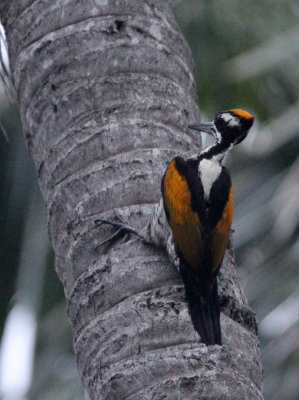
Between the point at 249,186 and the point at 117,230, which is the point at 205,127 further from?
the point at 249,186

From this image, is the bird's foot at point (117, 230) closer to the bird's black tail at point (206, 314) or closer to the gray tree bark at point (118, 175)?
the gray tree bark at point (118, 175)

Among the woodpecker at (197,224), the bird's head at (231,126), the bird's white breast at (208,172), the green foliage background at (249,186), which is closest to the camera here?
the woodpecker at (197,224)

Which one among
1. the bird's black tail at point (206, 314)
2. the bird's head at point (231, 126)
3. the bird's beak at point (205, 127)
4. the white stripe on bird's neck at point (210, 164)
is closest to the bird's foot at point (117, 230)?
the bird's black tail at point (206, 314)

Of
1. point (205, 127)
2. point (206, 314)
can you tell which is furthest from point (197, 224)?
point (206, 314)

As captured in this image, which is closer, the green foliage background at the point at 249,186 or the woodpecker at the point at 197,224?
the woodpecker at the point at 197,224

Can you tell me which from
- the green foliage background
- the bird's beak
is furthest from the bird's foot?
the green foliage background

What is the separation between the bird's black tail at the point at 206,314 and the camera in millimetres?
3328

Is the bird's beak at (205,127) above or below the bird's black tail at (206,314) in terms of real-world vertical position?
above

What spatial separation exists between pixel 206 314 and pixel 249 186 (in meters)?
4.74

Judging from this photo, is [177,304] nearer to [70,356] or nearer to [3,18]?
[3,18]

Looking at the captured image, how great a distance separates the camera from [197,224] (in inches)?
159

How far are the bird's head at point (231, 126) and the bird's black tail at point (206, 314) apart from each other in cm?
96

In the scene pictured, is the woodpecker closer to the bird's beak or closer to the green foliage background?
the bird's beak

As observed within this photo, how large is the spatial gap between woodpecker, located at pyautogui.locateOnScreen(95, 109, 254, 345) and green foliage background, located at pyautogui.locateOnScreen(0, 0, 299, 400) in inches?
97.0
